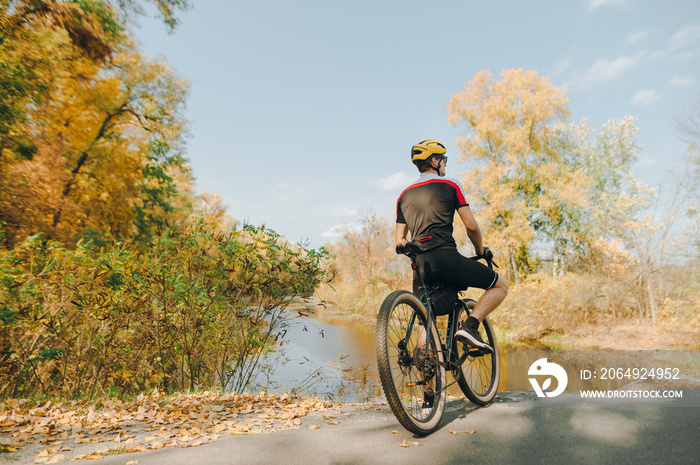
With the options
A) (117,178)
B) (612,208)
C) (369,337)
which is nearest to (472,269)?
(117,178)

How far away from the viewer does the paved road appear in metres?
2.31

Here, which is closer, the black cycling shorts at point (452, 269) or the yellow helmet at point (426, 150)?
the black cycling shorts at point (452, 269)

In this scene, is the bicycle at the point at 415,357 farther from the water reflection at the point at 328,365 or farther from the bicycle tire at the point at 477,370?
the water reflection at the point at 328,365

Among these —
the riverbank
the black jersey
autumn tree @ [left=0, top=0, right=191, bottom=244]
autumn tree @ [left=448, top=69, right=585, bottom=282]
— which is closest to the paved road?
the black jersey

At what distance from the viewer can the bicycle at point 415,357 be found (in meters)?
2.47

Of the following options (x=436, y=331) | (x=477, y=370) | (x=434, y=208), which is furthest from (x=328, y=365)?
(x=434, y=208)

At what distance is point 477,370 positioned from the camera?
152 inches

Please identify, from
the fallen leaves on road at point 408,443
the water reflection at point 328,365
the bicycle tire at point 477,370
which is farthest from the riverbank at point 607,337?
the fallen leaves on road at point 408,443

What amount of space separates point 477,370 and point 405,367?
145 cm

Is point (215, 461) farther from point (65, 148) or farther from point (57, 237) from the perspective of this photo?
point (65, 148)

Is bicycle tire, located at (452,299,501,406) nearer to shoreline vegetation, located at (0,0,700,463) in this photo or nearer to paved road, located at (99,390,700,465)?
paved road, located at (99,390,700,465)

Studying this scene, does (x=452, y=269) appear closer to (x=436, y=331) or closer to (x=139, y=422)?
(x=436, y=331)

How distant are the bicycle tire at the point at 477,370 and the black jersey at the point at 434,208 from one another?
665 mm

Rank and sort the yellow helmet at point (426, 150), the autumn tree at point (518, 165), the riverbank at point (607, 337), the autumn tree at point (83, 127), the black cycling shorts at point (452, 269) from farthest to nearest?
the autumn tree at point (518, 165) < the riverbank at point (607, 337) < the autumn tree at point (83, 127) < the yellow helmet at point (426, 150) < the black cycling shorts at point (452, 269)
